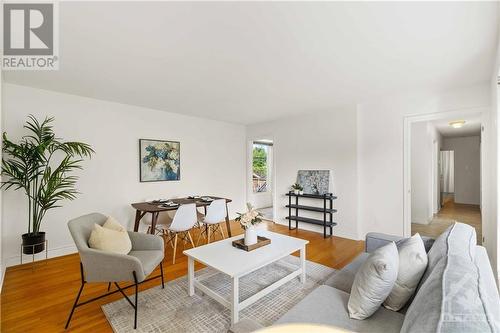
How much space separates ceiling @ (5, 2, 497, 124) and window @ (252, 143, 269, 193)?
13.5 ft

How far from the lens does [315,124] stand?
15.7 feet

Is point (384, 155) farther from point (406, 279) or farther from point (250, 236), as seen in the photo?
point (406, 279)

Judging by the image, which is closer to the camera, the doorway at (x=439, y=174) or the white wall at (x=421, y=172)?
the doorway at (x=439, y=174)

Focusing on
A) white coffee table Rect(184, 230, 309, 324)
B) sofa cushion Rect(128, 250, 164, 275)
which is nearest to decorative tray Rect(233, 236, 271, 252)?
white coffee table Rect(184, 230, 309, 324)

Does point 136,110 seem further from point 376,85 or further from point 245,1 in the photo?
point 376,85

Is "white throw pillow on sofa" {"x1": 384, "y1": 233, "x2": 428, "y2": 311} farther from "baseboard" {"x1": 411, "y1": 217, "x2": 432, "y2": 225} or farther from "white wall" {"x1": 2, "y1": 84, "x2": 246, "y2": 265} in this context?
Answer: "baseboard" {"x1": 411, "y1": 217, "x2": 432, "y2": 225}

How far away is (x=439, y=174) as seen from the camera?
6984mm

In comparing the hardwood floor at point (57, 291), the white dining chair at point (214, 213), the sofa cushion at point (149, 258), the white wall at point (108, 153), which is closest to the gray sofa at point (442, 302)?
the sofa cushion at point (149, 258)

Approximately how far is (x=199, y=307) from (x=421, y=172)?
5617 millimetres

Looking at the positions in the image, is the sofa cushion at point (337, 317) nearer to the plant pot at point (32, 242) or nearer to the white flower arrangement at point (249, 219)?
the white flower arrangement at point (249, 219)

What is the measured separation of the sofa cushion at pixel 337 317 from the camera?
1.30 meters

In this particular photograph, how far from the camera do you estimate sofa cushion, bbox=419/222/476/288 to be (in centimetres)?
129

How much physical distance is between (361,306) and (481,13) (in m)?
2.29

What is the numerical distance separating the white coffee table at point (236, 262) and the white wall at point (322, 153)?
204cm
